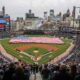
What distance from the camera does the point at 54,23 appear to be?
577 ft

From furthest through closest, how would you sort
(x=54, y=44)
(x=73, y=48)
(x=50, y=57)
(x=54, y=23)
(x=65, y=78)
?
(x=54, y=23) → (x=54, y=44) → (x=73, y=48) → (x=50, y=57) → (x=65, y=78)

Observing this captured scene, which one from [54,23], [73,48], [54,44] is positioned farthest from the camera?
[54,23]

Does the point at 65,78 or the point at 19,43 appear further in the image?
the point at 19,43

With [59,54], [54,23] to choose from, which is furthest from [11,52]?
[54,23]

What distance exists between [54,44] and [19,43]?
5.02 m

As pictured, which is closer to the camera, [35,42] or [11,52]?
[11,52]

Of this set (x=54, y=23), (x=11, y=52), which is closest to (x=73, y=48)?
(x=11, y=52)

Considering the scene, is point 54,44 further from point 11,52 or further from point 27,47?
point 11,52

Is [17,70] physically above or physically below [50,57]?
above

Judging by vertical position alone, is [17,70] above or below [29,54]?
above

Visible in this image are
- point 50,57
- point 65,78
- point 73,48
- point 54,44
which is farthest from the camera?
point 54,44

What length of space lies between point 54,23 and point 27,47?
11914cm

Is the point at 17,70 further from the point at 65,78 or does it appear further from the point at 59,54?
the point at 59,54

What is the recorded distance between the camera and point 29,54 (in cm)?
5241
